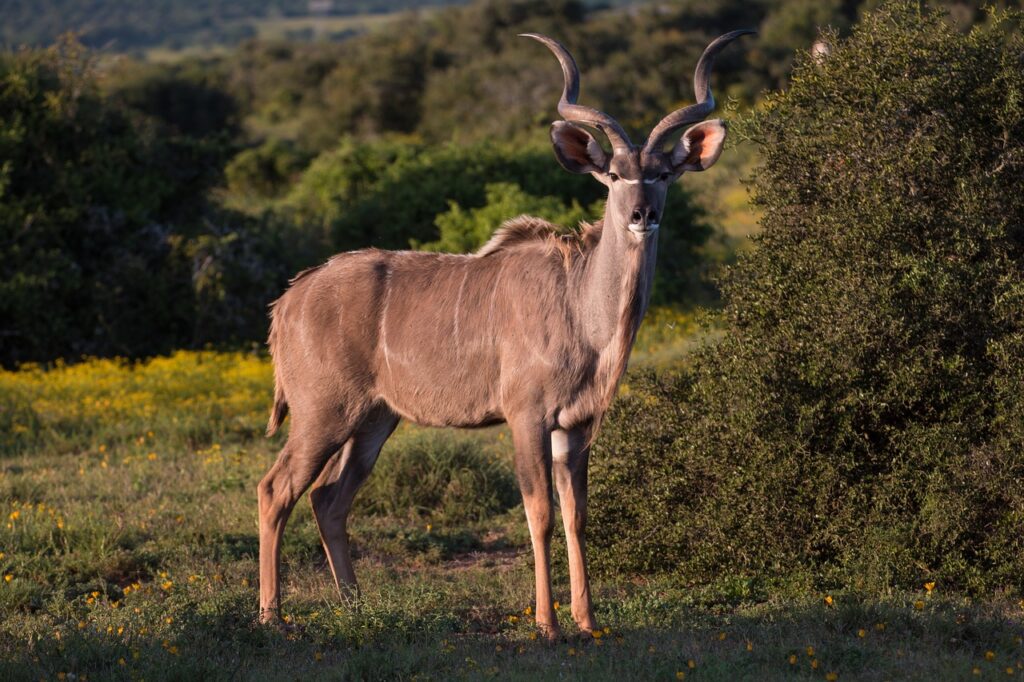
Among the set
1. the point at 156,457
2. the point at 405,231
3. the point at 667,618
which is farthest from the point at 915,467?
the point at 405,231

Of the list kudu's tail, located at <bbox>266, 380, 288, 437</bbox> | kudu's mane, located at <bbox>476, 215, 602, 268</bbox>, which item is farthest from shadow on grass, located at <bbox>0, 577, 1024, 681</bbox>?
kudu's mane, located at <bbox>476, 215, 602, 268</bbox>

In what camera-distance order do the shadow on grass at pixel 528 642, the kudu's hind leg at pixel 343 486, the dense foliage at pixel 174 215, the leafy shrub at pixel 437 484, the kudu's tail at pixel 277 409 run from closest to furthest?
the shadow on grass at pixel 528 642, the kudu's hind leg at pixel 343 486, the kudu's tail at pixel 277 409, the leafy shrub at pixel 437 484, the dense foliage at pixel 174 215

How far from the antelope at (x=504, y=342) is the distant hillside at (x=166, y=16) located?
98476mm

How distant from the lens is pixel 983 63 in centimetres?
639

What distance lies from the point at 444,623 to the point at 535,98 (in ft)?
72.9

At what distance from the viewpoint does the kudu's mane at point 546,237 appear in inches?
240

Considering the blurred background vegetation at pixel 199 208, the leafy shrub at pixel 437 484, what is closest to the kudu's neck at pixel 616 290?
the blurred background vegetation at pixel 199 208

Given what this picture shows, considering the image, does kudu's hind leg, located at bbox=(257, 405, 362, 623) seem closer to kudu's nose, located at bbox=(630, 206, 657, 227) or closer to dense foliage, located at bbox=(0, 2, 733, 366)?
kudu's nose, located at bbox=(630, 206, 657, 227)

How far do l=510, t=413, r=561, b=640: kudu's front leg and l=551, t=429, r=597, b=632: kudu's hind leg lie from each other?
0.14 meters

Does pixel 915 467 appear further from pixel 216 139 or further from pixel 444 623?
pixel 216 139

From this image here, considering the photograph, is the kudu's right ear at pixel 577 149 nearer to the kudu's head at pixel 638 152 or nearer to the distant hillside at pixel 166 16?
the kudu's head at pixel 638 152

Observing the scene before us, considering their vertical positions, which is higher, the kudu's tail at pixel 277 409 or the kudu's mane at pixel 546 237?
the kudu's mane at pixel 546 237

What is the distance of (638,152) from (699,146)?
0.42m

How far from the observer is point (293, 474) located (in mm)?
6281
